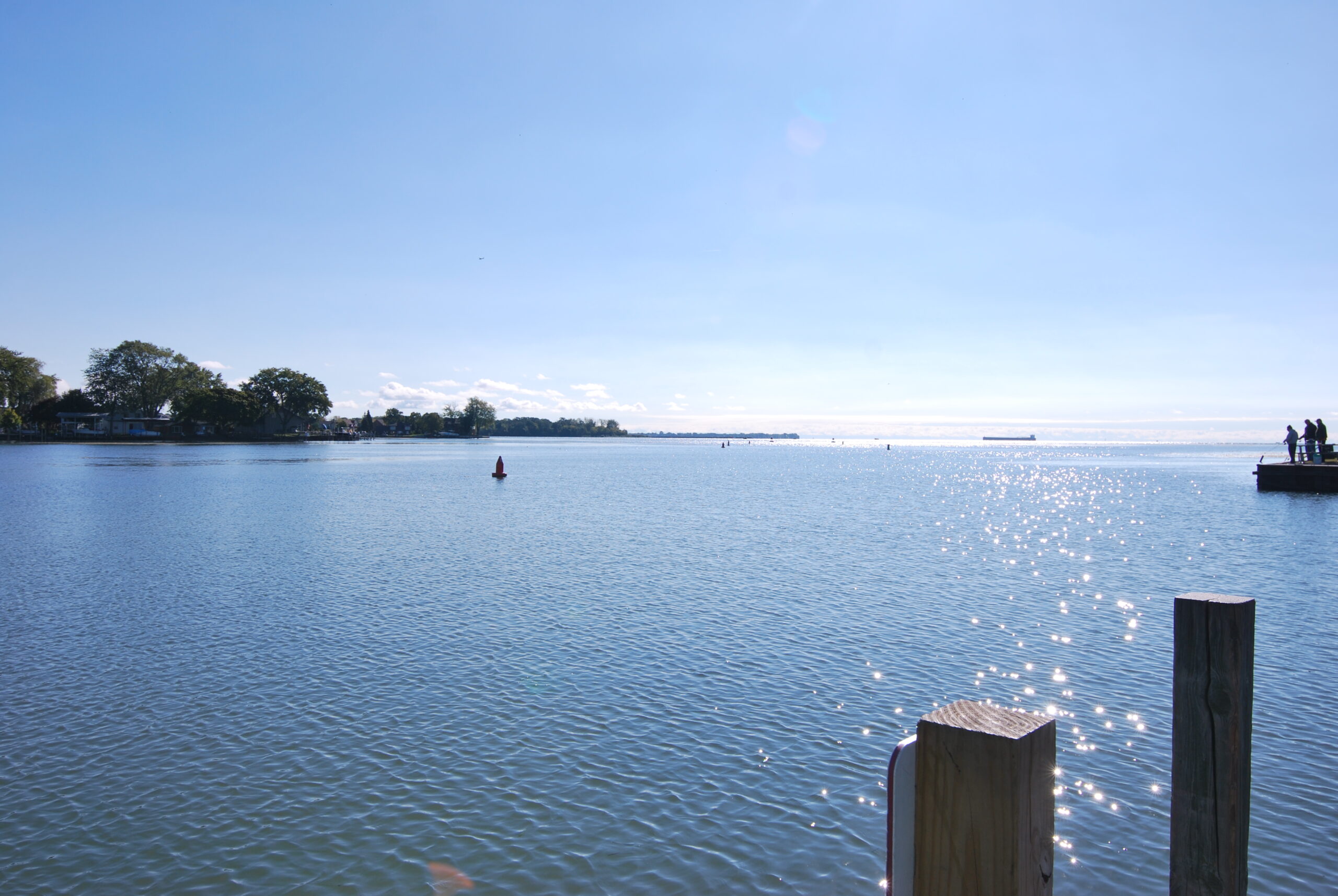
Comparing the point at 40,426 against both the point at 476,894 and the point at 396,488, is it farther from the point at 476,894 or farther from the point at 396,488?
the point at 476,894

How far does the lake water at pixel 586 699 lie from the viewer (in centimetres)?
638

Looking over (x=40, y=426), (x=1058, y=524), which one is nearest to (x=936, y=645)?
(x=1058, y=524)

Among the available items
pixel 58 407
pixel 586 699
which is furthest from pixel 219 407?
pixel 586 699

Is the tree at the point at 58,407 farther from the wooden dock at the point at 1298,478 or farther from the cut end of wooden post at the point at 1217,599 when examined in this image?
the cut end of wooden post at the point at 1217,599

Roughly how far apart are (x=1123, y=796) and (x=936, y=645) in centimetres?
522

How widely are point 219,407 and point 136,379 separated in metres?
23.7

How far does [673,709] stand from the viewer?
959cm

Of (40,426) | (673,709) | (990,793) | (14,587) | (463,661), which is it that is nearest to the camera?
(990,793)

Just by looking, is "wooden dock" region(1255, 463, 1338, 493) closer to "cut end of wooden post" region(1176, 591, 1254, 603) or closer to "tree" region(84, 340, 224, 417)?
"cut end of wooden post" region(1176, 591, 1254, 603)

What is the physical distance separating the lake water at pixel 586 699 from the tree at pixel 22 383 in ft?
472

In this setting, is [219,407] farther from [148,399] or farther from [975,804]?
[975,804]

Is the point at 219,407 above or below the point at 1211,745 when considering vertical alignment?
above

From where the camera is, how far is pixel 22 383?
140 m

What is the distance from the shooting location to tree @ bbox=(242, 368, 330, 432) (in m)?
160
